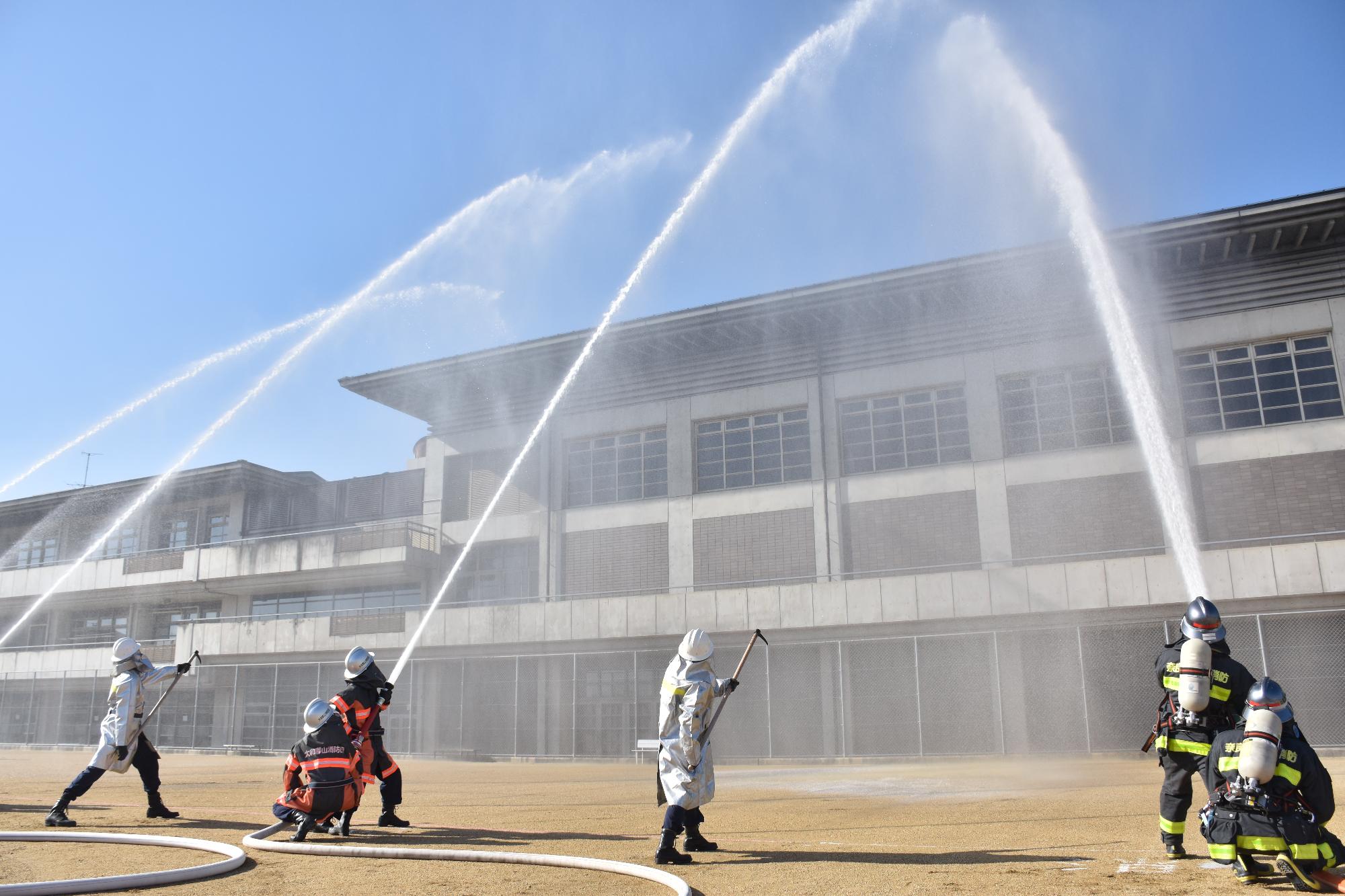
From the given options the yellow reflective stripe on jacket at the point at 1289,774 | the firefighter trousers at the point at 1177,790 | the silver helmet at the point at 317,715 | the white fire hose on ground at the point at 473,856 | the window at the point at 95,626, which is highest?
the window at the point at 95,626

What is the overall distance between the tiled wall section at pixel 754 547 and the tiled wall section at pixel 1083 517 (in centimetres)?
650

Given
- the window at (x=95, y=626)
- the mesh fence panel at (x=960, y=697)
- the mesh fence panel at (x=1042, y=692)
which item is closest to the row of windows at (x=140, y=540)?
the window at (x=95, y=626)

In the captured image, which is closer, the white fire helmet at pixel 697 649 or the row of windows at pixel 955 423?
the white fire helmet at pixel 697 649

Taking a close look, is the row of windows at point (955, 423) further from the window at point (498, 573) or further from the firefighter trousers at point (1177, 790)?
the firefighter trousers at point (1177, 790)

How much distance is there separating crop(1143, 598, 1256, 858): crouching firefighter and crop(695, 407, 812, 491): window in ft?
82.2

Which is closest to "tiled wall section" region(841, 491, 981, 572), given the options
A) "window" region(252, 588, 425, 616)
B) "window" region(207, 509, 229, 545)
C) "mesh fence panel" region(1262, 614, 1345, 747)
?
"mesh fence panel" region(1262, 614, 1345, 747)

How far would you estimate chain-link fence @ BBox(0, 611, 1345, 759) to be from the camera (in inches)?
964

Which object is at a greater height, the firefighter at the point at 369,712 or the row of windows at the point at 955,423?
the row of windows at the point at 955,423

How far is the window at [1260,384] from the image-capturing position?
1094 inches

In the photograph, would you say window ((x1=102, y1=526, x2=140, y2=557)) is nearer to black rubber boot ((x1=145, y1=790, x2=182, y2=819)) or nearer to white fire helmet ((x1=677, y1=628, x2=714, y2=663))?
black rubber boot ((x1=145, y1=790, x2=182, y2=819))

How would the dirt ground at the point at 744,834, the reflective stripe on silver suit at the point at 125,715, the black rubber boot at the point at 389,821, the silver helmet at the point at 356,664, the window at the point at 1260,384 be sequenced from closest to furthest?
the dirt ground at the point at 744,834, the silver helmet at the point at 356,664, the black rubber boot at the point at 389,821, the reflective stripe on silver suit at the point at 125,715, the window at the point at 1260,384

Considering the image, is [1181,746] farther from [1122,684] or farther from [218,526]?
[218,526]

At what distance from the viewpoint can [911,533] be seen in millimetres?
31062

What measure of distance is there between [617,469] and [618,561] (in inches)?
132
